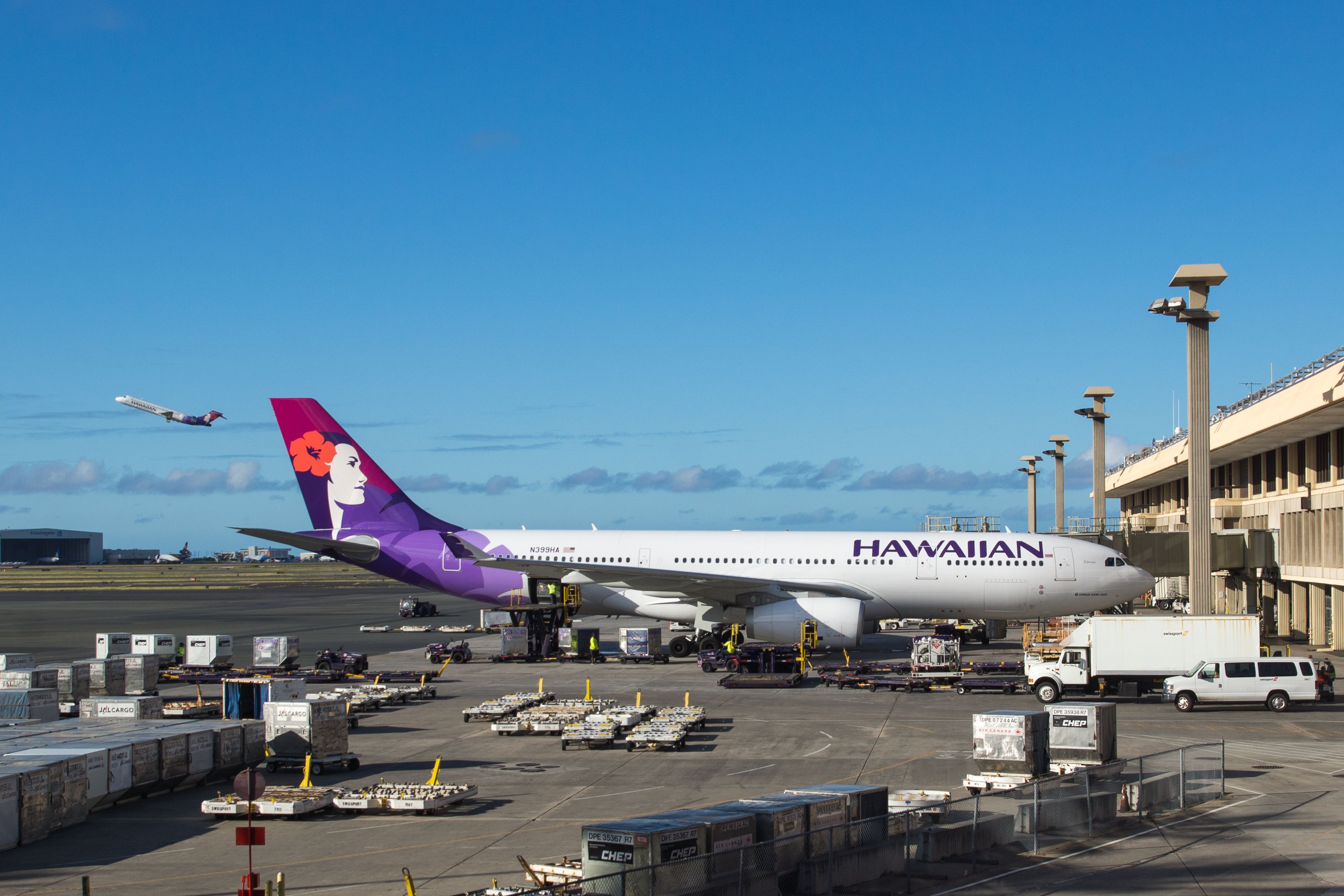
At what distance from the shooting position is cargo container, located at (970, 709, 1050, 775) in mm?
22109

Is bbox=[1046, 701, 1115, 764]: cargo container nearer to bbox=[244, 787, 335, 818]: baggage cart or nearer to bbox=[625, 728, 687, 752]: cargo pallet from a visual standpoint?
bbox=[625, 728, 687, 752]: cargo pallet

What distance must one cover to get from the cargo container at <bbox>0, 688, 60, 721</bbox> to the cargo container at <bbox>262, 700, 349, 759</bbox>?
6.78 m

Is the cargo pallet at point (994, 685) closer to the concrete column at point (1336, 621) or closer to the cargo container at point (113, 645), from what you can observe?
the concrete column at point (1336, 621)

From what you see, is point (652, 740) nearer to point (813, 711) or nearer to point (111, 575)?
point (813, 711)

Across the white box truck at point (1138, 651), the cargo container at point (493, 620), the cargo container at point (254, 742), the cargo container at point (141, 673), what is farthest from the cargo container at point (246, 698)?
the cargo container at point (493, 620)

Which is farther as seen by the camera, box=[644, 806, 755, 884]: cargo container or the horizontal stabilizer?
the horizontal stabilizer

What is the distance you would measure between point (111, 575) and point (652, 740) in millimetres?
169542

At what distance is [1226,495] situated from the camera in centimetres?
7269

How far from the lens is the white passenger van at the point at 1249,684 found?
108 feet

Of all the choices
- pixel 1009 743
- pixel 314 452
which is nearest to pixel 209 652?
pixel 314 452

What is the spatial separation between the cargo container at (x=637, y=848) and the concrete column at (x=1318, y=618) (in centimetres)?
4790

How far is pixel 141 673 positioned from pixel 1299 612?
52167 mm

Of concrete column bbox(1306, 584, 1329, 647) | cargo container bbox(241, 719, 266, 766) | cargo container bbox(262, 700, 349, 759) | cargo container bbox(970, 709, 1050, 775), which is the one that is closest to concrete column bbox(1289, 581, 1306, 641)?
concrete column bbox(1306, 584, 1329, 647)

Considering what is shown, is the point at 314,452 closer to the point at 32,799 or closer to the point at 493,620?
the point at 493,620
